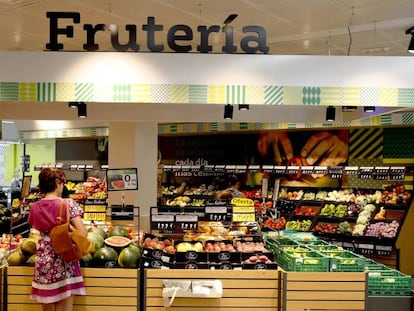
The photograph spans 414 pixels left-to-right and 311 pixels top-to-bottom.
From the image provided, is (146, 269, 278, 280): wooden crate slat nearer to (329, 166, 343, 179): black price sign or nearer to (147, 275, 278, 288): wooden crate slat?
(147, 275, 278, 288): wooden crate slat

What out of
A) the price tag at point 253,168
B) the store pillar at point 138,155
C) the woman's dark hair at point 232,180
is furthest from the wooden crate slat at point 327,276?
the woman's dark hair at point 232,180

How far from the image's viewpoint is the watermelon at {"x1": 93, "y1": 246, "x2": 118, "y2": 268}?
15.0ft

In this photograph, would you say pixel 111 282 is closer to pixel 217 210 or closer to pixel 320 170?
pixel 217 210

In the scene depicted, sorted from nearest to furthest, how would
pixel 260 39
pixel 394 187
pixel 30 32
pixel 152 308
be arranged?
pixel 152 308
pixel 260 39
pixel 30 32
pixel 394 187

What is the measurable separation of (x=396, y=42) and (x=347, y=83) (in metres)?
2.59

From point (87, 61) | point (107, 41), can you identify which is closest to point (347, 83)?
point (87, 61)

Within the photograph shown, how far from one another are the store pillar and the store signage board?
272 cm

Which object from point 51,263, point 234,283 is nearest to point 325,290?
point 234,283

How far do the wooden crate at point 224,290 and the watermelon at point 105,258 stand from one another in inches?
13.2

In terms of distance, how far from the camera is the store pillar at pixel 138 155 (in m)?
8.98

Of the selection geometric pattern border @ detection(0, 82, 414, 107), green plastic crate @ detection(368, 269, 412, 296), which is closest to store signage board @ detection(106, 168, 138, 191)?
geometric pattern border @ detection(0, 82, 414, 107)

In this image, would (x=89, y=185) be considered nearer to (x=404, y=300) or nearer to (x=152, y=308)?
(x=152, y=308)

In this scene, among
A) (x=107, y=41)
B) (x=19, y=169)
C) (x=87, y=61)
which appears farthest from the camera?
(x=19, y=169)

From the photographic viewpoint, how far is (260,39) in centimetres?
516
